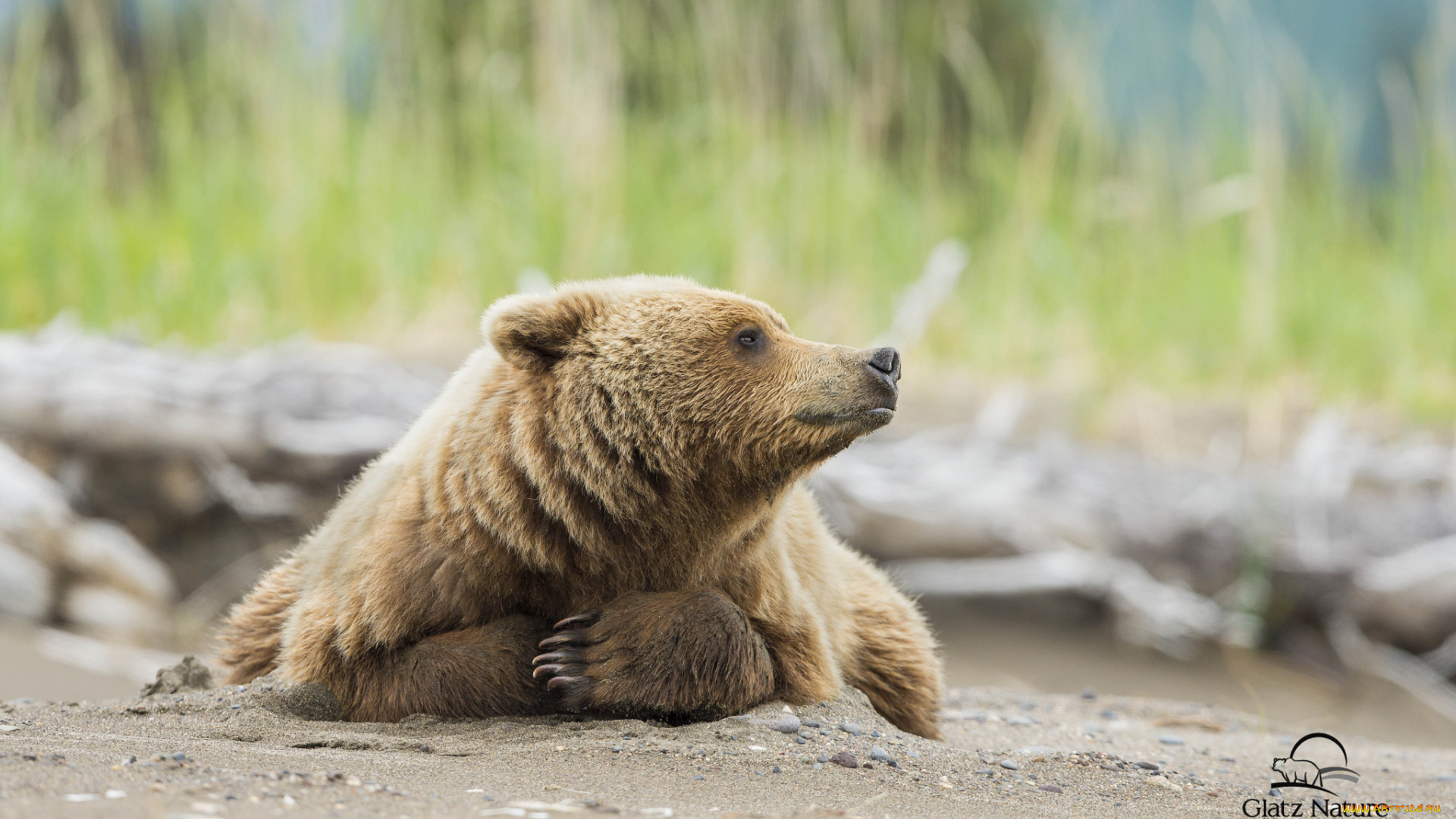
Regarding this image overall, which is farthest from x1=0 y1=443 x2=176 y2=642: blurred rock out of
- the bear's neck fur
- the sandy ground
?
the bear's neck fur

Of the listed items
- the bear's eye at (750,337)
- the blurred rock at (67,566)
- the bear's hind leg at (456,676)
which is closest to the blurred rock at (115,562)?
the blurred rock at (67,566)

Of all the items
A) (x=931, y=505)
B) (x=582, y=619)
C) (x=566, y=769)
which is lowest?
(x=566, y=769)

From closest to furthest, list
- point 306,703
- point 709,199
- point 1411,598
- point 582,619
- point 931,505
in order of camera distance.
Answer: point 582,619 < point 306,703 < point 1411,598 < point 931,505 < point 709,199

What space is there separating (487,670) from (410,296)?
14.4 feet

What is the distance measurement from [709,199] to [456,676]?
16.9 ft

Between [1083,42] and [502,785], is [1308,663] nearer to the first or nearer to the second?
[1083,42]

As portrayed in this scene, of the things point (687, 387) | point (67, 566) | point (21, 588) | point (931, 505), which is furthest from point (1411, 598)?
point (21, 588)

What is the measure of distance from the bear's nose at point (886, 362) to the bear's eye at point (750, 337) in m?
0.35

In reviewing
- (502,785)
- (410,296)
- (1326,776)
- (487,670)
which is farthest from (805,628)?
(410,296)

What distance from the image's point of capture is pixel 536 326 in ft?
10.5

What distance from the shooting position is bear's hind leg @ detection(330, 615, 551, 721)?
3100mm

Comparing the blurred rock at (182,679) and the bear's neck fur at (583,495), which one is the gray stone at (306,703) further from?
the bear's neck fur at (583,495)

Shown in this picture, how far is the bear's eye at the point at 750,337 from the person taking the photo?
3.27 meters

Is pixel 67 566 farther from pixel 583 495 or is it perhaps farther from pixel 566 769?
pixel 566 769
